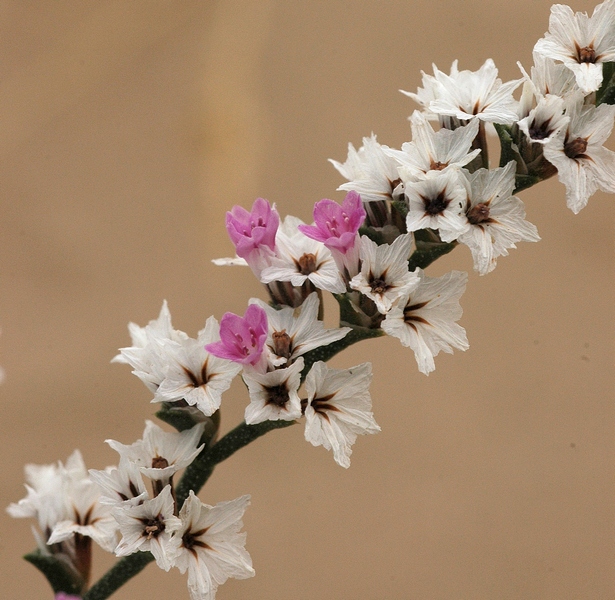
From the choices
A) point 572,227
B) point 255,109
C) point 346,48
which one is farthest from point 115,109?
point 572,227

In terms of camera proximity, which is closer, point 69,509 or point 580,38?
point 580,38

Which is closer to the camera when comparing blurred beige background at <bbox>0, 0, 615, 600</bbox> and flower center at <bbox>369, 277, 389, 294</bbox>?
flower center at <bbox>369, 277, 389, 294</bbox>

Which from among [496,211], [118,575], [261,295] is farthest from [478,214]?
[261,295]

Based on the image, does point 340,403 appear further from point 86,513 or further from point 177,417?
point 86,513

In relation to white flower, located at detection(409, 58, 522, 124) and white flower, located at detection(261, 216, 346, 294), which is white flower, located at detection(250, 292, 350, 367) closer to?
white flower, located at detection(261, 216, 346, 294)

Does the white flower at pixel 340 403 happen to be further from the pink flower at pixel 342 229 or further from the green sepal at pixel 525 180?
the green sepal at pixel 525 180

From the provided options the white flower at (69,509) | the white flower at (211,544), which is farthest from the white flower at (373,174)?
the white flower at (69,509)

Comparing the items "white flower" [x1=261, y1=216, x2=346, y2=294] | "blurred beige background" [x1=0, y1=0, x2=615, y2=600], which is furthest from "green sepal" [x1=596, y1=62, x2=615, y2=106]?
"blurred beige background" [x1=0, y1=0, x2=615, y2=600]
